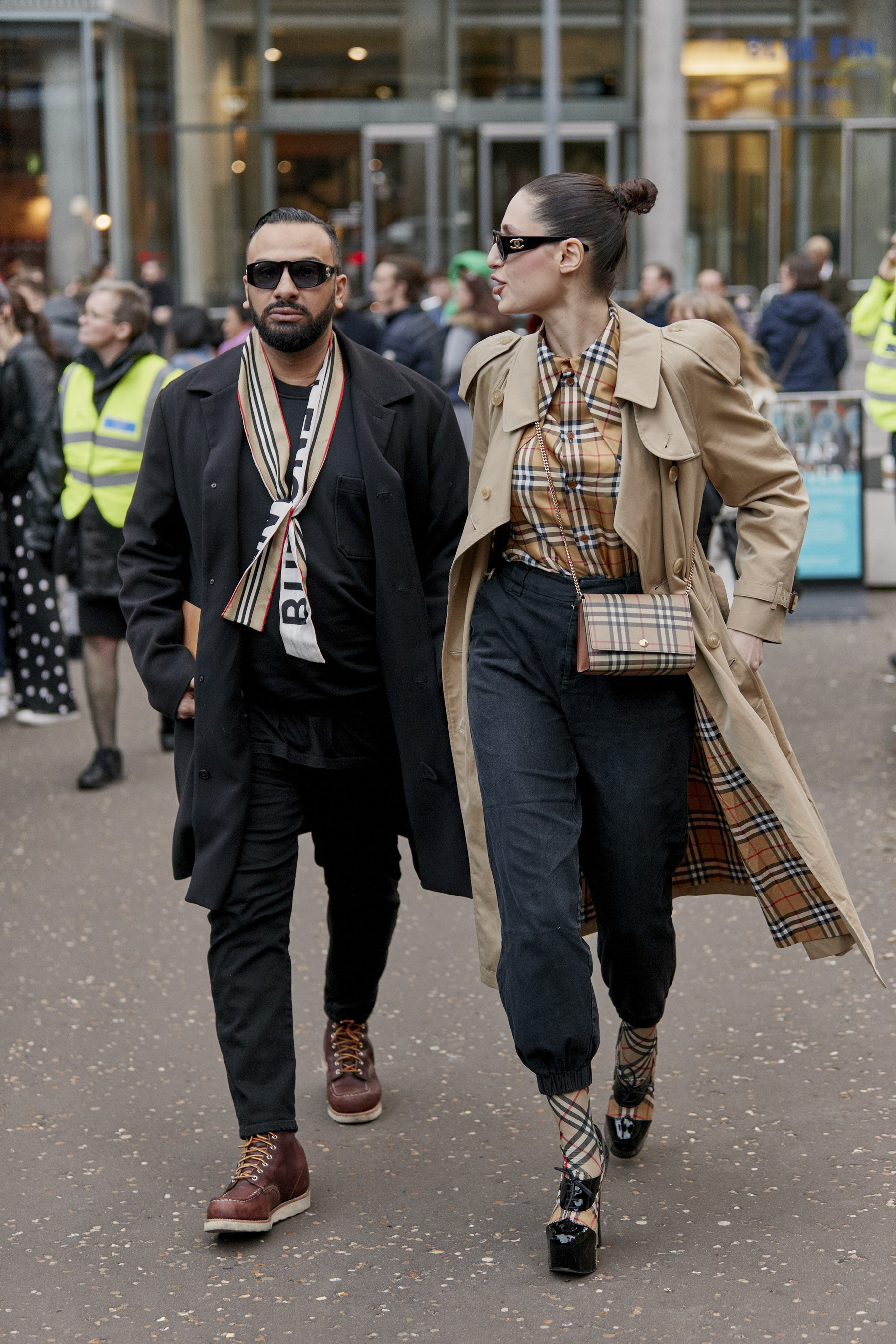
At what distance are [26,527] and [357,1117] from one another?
5239mm

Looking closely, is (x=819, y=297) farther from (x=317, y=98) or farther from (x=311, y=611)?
(x=317, y=98)

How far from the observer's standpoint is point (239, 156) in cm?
2683

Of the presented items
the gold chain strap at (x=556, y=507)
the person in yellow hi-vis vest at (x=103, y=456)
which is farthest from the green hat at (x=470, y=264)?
the gold chain strap at (x=556, y=507)

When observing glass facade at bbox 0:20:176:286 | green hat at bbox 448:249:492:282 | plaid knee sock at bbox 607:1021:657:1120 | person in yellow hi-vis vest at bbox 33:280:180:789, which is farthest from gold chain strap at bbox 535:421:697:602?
glass facade at bbox 0:20:176:286

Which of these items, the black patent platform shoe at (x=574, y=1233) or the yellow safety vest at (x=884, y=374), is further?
the yellow safety vest at (x=884, y=374)

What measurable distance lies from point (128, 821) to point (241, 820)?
350 cm

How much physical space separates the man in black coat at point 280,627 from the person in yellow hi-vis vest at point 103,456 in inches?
144

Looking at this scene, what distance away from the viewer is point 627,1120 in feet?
12.9

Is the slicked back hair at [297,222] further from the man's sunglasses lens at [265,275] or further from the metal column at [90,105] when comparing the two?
the metal column at [90,105]

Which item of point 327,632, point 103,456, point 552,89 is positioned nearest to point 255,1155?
point 327,632

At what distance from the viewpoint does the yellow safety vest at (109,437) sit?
7539 mm

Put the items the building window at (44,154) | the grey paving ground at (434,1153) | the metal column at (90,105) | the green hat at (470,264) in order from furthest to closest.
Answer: the metal column at (90,105) < the building window at (44,154) < the green hat at (470,264) < the grey paving ground at (434,1153)

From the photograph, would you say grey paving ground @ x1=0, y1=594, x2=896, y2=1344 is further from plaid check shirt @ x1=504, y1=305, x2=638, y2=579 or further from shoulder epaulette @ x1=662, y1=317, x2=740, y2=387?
shoulder epaulette @ x1=662, y1=317, x2=740, y2=387

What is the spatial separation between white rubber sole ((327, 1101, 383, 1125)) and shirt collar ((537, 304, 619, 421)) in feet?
5.77
